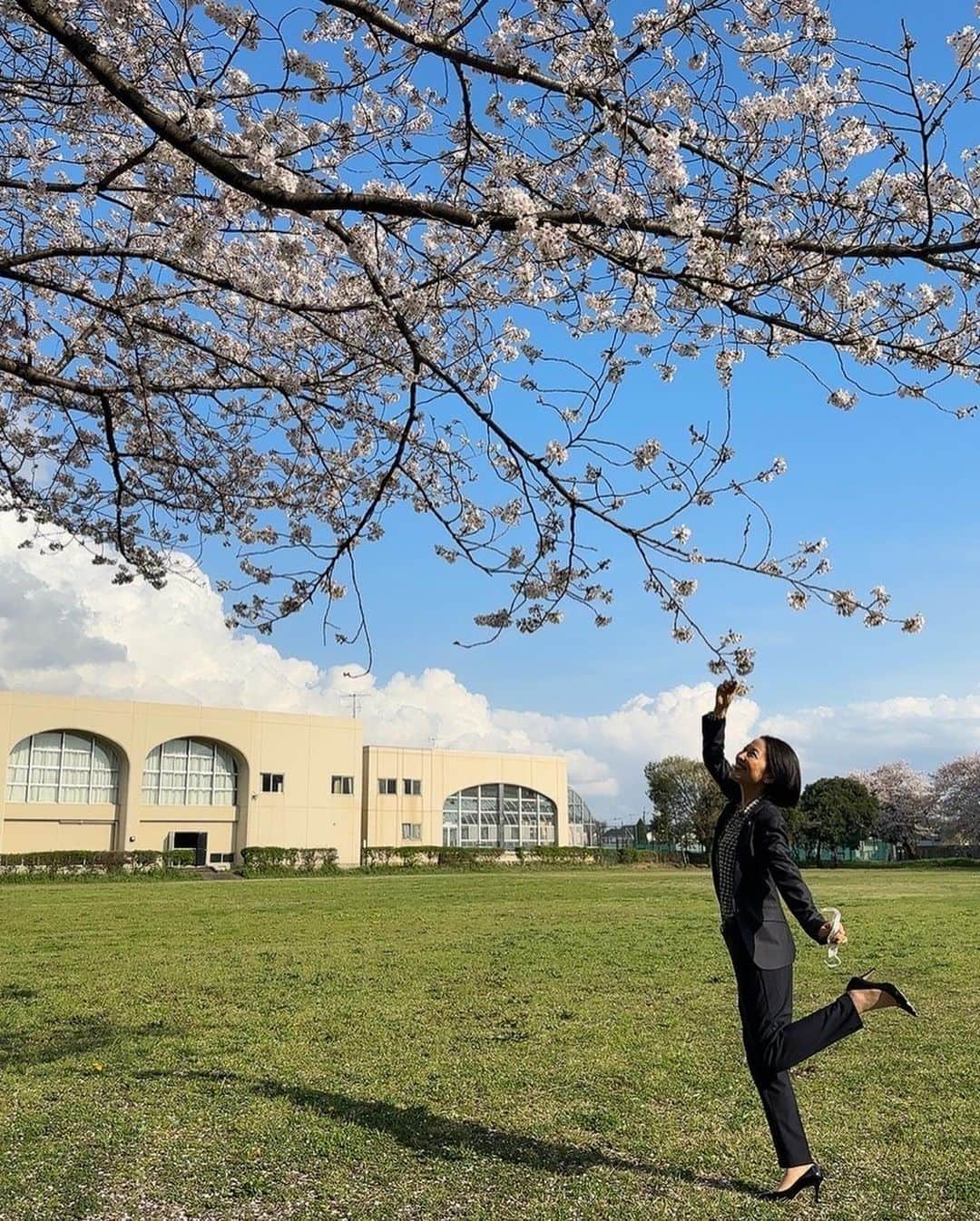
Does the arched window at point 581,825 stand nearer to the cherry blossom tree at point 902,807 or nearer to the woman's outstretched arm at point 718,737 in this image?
the cherry blossom tree at point 902,807

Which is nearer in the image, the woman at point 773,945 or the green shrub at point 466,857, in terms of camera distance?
the woman at point 773,945

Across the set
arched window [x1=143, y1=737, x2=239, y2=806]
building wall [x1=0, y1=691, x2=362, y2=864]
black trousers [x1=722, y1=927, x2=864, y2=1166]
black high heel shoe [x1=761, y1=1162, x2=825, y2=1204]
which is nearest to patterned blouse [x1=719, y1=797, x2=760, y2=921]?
black trousers [x1=722, y1=927, x2=864, y2=1166]

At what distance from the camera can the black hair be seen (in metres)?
3.64

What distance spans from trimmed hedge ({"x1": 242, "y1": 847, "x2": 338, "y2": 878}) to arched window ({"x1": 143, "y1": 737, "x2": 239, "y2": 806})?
10.1 feet

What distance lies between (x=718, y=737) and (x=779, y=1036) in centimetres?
111

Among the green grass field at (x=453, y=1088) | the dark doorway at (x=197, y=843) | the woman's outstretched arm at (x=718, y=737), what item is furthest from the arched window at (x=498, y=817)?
the woman's outstretched arm at (x=718, y=737)

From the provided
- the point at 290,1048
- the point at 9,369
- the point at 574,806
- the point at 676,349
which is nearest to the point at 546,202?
the point at 676,349

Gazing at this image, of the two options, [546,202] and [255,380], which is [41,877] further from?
[546,202]

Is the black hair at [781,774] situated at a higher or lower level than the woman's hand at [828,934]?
higher

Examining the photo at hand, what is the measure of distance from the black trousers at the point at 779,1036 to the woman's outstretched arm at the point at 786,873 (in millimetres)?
206

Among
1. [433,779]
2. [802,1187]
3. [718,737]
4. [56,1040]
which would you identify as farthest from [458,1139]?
[433,779]

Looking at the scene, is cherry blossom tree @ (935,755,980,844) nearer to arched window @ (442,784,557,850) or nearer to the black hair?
arched window @ (442,784,557,850)

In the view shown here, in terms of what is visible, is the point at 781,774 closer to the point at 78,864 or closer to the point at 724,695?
the point at 724,695

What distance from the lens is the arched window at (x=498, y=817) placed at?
49.3 m
